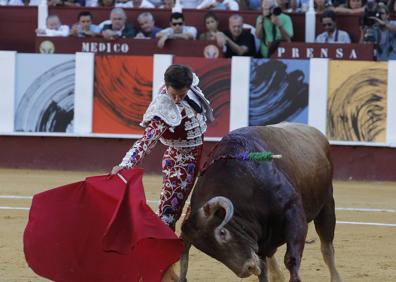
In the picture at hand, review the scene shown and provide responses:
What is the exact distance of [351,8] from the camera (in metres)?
13.6

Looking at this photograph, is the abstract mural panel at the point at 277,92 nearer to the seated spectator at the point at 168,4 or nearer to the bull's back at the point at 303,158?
the seated spectator at the point at 168,4

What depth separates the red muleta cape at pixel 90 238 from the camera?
6309 mm

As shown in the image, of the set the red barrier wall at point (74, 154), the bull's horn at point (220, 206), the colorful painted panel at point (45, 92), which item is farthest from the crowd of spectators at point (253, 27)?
the bull's horn at point (220, 206)

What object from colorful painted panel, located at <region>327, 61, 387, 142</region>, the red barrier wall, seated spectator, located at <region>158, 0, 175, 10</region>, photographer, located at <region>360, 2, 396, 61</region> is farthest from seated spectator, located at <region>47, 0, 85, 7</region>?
photographer, located at <region>360, 2, 396, 61</region>

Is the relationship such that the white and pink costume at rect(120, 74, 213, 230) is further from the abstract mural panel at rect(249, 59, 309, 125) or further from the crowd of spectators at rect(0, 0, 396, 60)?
the crowd of spectators at rect(0, 0, 396, 60)

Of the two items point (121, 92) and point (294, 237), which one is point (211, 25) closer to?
point (121, 92)

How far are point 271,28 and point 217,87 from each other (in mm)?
952

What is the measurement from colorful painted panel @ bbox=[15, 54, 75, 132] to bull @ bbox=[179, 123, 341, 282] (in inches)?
268

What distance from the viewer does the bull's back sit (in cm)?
665

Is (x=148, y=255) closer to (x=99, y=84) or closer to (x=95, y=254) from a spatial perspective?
(x=95, y=254)

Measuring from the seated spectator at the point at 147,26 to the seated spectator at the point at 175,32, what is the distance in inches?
8.0

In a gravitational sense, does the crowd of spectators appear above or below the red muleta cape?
above

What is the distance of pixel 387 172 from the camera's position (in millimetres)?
13086

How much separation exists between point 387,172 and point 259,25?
231cm
